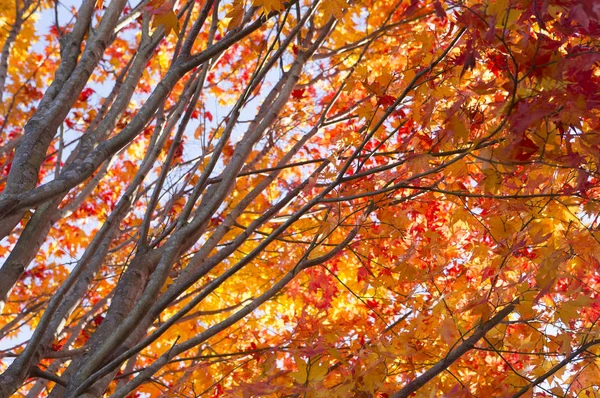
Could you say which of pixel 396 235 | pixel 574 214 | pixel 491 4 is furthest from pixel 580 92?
pixel 396 235

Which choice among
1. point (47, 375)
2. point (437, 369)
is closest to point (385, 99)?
point (437, 369)

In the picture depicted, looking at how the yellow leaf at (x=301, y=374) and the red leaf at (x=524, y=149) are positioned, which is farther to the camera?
the yellow leaf at (x=301, y=374)

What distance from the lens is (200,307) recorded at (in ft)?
15.8

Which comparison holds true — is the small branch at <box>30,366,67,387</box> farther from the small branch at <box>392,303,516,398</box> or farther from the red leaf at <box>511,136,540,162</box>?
the red leaf at <box>511,136,540,162</box>

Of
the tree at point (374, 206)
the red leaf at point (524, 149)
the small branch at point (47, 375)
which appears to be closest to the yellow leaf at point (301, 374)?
the tree at point (374, 206)

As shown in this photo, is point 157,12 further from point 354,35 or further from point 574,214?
point 354,35

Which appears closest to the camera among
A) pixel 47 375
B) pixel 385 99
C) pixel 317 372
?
pixel 47 375

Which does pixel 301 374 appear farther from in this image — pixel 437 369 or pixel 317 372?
pixel 437 369

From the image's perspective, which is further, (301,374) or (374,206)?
(374,206)

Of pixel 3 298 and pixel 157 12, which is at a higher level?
pixel 157 12

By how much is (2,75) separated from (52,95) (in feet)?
6.26

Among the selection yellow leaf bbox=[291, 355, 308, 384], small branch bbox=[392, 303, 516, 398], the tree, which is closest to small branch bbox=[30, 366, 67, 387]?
the tree

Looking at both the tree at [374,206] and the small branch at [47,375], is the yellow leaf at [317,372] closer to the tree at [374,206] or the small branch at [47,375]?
the tree at [374,206]

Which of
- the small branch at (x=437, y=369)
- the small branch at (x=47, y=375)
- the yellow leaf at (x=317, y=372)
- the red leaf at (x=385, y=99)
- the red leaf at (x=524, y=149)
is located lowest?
the small branch at (x=437, y=369)
